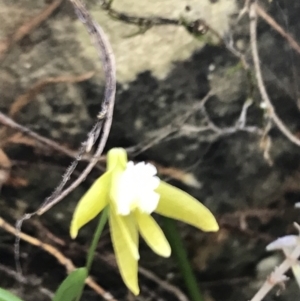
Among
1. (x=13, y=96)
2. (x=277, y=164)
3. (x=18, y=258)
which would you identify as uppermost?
(x=13, y=96)

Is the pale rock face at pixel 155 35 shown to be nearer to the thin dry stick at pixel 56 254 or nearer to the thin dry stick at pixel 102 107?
the thin dry stick at pixel 102 107

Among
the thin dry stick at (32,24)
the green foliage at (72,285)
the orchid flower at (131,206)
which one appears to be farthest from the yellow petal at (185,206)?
the thin dry stick at (32,24)

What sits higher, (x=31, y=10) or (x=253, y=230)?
(x=31, y=10)

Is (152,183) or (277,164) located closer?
(152,183)

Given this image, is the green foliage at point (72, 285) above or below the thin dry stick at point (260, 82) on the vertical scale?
below

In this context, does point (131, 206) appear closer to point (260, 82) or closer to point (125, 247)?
point (125, 247)

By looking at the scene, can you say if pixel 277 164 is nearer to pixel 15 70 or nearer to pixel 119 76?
pixel 119 76

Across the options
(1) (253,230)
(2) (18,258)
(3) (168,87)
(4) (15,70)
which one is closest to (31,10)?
(4) (15,70)
